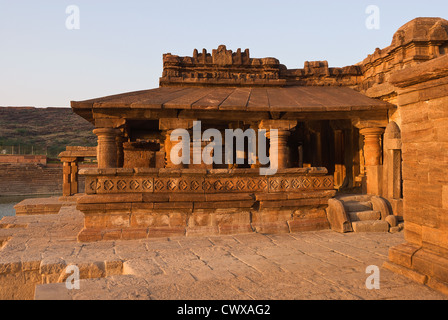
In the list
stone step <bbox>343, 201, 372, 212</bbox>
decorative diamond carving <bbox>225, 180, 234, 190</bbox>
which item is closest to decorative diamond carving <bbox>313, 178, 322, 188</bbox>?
stone step <bbox>343, 201, 372, 212</bbox>

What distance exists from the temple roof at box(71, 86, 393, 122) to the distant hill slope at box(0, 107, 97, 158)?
1731 inches

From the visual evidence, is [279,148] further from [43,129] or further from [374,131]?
[43,129]

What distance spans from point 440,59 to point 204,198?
3.97 m

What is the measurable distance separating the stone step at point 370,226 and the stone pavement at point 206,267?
0.23 m

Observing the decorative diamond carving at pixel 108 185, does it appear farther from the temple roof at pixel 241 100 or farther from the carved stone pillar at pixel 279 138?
the carved stone pillar at pixel 279 138

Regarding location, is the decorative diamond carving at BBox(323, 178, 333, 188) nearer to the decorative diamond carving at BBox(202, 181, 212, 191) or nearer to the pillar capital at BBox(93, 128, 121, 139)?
the decorative diamond carving at BBox(202, 181, 212, 191)

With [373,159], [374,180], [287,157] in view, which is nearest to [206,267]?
[287,157]

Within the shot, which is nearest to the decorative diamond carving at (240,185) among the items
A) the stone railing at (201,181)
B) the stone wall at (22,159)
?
the stone railing at (201,181)

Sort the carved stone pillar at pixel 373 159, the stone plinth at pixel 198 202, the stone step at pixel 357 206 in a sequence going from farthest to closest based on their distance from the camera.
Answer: the carved stone pillar at pixel 373 159, the stone step at pixel 357 206, the stone plinth at pixel 198 202

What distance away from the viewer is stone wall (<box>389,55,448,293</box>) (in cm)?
331

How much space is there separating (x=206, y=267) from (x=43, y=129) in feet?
223

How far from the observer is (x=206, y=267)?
4004 millimetres

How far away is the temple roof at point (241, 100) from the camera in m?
7.95
